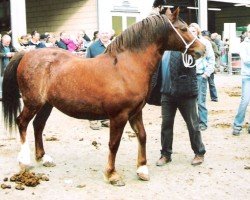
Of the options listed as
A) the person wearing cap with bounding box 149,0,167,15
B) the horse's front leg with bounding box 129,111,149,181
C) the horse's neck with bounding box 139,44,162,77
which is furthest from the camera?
the person wearing cap with bounding box 149,0,167,15

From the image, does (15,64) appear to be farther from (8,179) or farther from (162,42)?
(162,42)

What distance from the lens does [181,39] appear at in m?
5.95

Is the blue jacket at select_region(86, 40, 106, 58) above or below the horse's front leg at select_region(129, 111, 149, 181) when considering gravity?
above

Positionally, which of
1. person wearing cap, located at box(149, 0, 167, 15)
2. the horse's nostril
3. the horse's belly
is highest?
person wearing cap, located at box(149, 0, 167, 15)

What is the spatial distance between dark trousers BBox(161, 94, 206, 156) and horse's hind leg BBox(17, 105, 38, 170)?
1.82 meters

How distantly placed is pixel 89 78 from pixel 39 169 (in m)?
1.59

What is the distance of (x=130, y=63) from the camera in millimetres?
5855

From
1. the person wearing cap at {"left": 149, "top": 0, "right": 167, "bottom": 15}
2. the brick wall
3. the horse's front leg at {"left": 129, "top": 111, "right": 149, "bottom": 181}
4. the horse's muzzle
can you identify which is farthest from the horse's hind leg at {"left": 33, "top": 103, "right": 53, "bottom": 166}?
the brick wall

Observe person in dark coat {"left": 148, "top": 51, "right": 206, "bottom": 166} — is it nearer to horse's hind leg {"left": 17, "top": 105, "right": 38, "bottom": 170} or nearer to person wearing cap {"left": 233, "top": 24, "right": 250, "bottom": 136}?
horse's hind leg {"left": 17, "top": 105, "right": 38, "bottom": 170}

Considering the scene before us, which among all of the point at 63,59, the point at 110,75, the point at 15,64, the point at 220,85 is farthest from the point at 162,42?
the point at 220,85

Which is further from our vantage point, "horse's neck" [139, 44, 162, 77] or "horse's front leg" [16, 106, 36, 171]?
"horse's front leg" [16, 106, 36, 171]

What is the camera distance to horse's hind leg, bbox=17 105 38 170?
639cm

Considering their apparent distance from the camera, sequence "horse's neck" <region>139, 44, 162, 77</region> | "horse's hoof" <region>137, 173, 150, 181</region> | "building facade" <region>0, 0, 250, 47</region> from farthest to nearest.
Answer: "building facade" <region>0, 0, 250, 47</region> < "horse's hoof" <region>137, 173, 150, 181</region> < "horse's neck" <region>139, 44, 162, 77</region>

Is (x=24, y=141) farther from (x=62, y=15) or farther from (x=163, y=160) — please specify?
(x=62, y=15)
